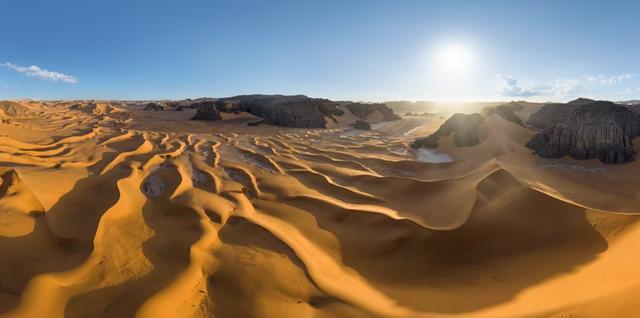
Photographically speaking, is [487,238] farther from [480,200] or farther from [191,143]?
[191,143]

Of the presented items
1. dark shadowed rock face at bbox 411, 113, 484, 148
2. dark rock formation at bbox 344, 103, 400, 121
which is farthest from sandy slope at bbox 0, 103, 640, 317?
dark rock formation at bbox 344, 103, 400, 121

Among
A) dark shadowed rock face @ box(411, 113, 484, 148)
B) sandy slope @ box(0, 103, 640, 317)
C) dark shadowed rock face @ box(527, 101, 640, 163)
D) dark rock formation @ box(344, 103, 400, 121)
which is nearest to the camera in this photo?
sandy slope @ box(0, 103, 640, 317)

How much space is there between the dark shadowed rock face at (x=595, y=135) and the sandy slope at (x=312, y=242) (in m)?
0.51

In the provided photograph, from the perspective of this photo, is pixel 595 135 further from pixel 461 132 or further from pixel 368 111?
pixel 368 111

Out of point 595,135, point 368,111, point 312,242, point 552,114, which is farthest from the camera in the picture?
point 368,111

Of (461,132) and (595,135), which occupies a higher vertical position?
(595,135)

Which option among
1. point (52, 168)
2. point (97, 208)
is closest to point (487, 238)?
point (97, 208)

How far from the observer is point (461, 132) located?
1163 centimetres

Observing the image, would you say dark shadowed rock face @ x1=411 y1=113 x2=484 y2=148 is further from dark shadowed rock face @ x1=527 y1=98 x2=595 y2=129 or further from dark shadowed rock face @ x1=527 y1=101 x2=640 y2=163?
dark shadowed rock face @ x1=527 y1=98 x2=595 y2=129

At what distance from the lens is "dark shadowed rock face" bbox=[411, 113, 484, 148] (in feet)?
37.3

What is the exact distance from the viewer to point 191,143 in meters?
11.9

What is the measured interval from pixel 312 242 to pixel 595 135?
7953 millimetres

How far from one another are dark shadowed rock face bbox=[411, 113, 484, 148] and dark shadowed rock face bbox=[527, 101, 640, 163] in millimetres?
2241

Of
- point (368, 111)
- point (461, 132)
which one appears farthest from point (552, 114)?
point (368, 111)
